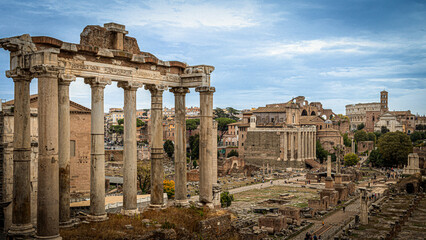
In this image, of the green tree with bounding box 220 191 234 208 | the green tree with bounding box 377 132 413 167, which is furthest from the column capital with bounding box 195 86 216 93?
the green tree with bounding box 377 132 413 167

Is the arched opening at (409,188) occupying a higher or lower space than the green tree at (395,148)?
lower

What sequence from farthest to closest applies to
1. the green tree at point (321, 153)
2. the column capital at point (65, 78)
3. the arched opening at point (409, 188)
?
the green tree at point (321, 153)
the arched opening at point (409, 188)
the column capital at point (65, 78)

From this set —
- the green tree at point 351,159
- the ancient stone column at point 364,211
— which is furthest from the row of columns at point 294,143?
the ancient stone column at point 364,211

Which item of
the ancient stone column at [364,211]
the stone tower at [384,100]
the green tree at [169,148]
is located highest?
the stone tower at [384,100]

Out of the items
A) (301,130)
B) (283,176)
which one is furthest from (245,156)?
(283,176)

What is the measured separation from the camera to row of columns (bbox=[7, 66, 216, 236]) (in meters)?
9.65

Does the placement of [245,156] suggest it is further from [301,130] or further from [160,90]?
[160,90]

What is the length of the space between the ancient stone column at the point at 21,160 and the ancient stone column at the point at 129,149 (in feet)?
9.78

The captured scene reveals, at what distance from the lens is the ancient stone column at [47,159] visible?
9.60m

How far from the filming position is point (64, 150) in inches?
443

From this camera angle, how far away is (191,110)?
6235 inches

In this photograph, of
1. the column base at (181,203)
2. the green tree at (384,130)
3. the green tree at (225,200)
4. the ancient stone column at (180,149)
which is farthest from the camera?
the green tree at (384,130)

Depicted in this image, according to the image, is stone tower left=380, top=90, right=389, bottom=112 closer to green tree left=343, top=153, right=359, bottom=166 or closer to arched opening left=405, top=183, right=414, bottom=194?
green tree left=343, top=153, right=359, bottom=166

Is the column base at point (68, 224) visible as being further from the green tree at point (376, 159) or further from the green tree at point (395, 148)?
the green tree at point (376, 159)
